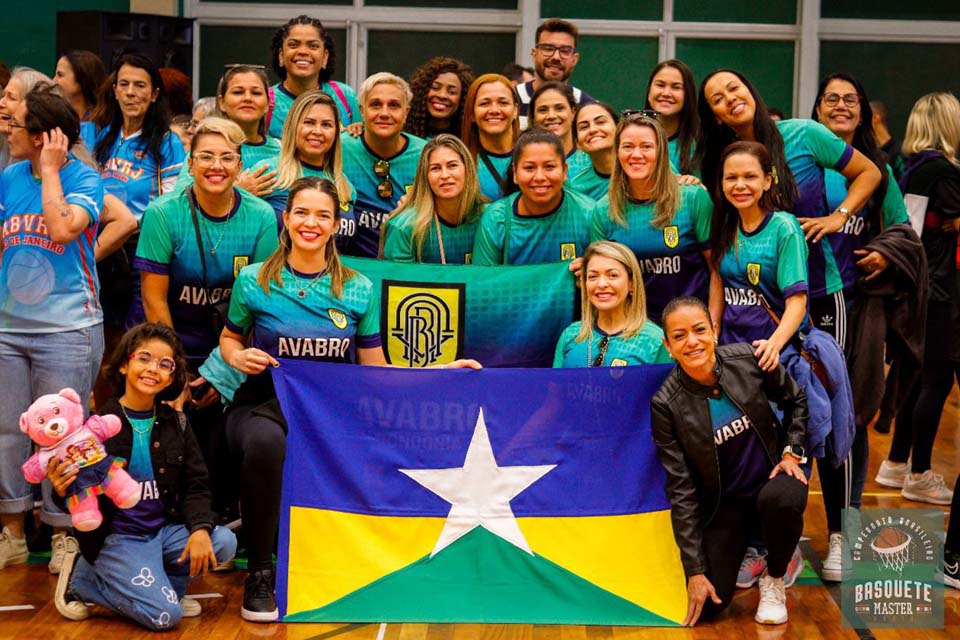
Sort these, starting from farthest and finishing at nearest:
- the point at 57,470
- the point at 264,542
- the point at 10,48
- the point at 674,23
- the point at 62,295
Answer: the point at 674,23, the point at 10,48, the point at 62,295, the point at 264,542, the point at 57,470

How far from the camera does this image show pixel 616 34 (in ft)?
42.8

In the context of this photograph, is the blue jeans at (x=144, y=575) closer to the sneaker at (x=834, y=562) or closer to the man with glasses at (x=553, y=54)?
the sneaker at (x=834, y=562)

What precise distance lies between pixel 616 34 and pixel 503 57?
118 cm

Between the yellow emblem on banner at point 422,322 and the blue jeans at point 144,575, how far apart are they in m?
1.00

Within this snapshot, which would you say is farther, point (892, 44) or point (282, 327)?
point (892, 44)

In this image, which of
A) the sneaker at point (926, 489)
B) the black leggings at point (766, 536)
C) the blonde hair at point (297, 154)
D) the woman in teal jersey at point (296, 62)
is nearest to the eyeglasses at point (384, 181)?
the blonde hair at point (297, 154)

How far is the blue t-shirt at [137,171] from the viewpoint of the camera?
576 cm

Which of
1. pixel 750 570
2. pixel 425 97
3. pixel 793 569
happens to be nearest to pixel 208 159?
pixel 425 97

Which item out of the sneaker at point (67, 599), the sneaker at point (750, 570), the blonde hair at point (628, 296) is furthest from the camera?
the sneaker at point (750, 570)

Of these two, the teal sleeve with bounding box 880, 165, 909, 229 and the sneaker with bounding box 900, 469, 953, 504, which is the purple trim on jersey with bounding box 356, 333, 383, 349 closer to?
the teal sleeve with bounding box 880, 165, 909, 229

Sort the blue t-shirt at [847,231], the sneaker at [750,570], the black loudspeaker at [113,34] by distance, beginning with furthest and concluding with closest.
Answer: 1. the black loudspeaker at [113,34]
2. the blue t-shirt at [847,231]
3. the sneaker at [750,570]

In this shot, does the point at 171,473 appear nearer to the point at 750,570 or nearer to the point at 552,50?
the point at 750,570

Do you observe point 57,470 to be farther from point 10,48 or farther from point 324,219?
point 10,48

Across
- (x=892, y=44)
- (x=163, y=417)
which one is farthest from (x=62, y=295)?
(x=892, y=44)
